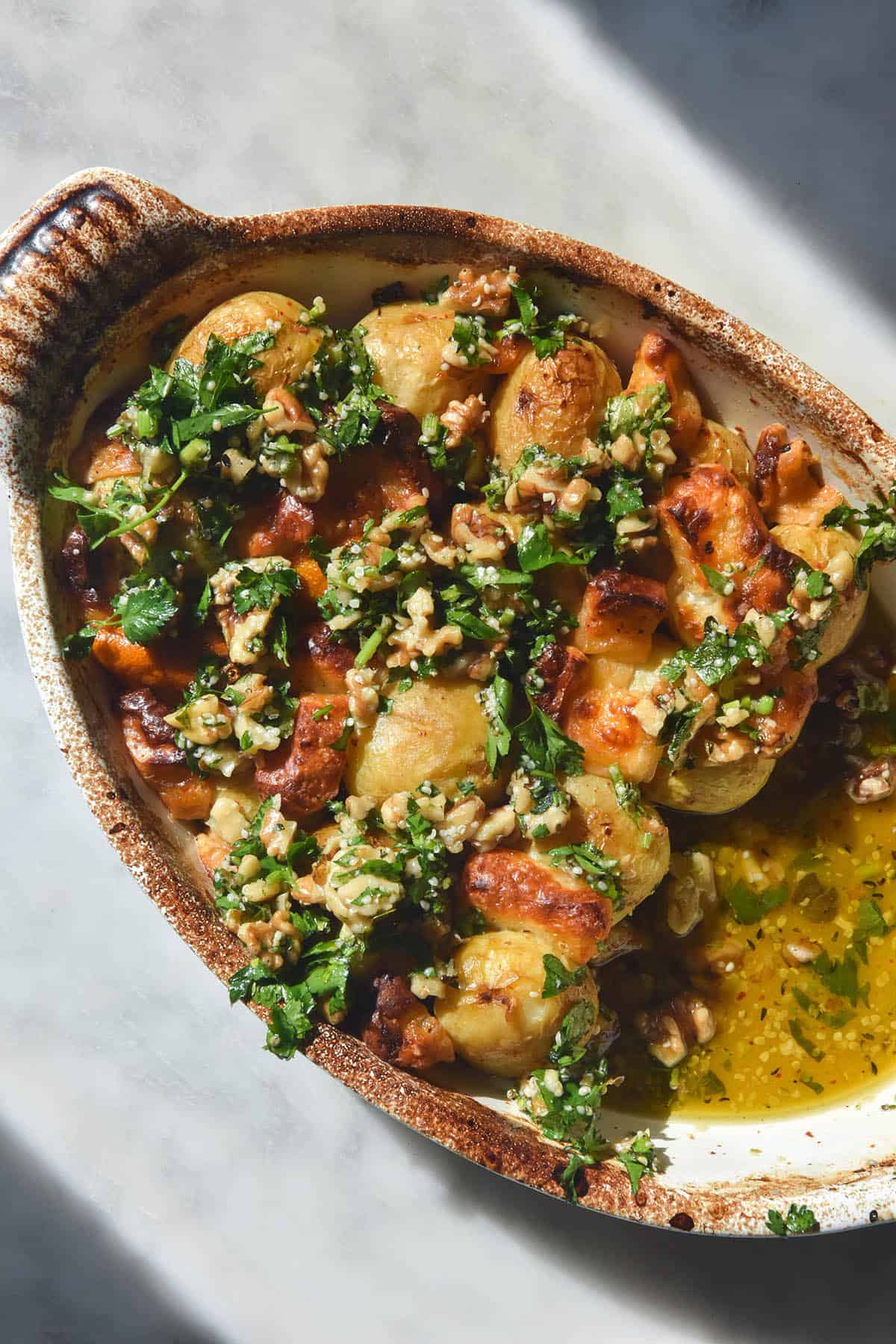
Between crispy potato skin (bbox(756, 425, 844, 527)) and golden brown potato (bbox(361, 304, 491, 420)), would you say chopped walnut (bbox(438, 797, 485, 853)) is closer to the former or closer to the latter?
golden brown potato (bbox(361, 304, 491, 420))

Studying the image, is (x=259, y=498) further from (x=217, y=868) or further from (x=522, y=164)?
(x=522, y=164)

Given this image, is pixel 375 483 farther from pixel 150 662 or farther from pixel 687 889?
pixel 687 889

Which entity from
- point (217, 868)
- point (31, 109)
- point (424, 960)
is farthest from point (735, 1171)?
point (31, 109)

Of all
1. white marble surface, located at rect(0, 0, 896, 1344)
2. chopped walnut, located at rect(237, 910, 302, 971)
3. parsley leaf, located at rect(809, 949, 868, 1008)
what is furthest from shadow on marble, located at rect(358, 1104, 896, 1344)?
chopped walnut, located at rect(237, 910, 302, 971)

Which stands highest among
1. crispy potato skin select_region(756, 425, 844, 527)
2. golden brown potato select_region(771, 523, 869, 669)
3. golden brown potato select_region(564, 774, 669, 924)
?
crispy potato skin select_region(756, 425, 844, 527)

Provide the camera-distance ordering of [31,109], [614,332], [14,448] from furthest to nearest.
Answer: [31,109] < [614,332] < [14,448]

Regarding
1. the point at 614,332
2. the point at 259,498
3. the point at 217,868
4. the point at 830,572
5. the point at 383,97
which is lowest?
the point at 217,868
